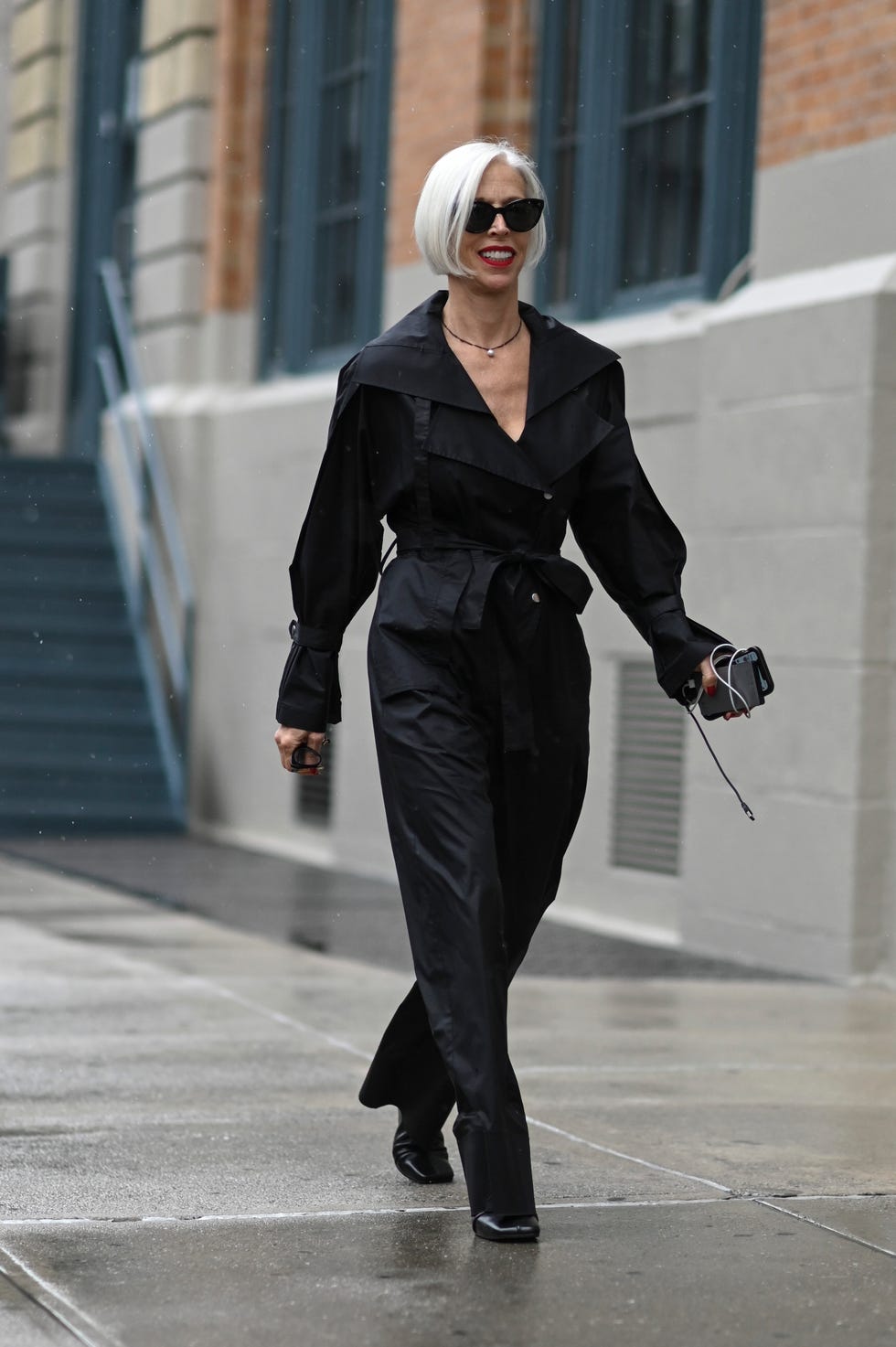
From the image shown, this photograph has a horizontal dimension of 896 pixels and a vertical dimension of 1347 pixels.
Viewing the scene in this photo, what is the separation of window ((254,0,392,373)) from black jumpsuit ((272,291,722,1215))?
27.8 ft

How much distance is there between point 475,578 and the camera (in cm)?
466

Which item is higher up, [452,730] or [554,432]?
[554,432]

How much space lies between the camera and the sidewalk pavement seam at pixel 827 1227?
4477 mm

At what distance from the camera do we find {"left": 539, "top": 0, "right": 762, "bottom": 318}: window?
10148 millimetres

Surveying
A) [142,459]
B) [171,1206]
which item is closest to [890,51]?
[171,1206]

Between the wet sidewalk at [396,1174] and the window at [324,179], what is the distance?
6.00m

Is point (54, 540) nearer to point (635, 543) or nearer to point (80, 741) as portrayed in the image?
point (80, 741)

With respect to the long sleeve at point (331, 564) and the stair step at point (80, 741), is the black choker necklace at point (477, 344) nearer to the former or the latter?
the long sleeve at point (331, 564)

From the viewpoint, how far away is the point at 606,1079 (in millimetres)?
6363

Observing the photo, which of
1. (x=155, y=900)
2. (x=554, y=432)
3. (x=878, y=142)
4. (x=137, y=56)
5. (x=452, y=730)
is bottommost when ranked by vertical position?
(x=155, y=900)

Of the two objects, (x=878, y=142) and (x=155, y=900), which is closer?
(x=878, y=142)

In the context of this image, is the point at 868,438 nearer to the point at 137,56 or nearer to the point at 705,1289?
the point at 705,1289

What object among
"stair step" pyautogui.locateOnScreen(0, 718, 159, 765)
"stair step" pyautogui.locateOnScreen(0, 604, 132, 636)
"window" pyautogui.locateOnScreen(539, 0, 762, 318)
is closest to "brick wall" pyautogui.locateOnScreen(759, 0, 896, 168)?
"window" pyautogui.locateOnScreen(539, 0, 762, 318)

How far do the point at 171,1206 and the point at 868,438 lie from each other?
455 centimetres
